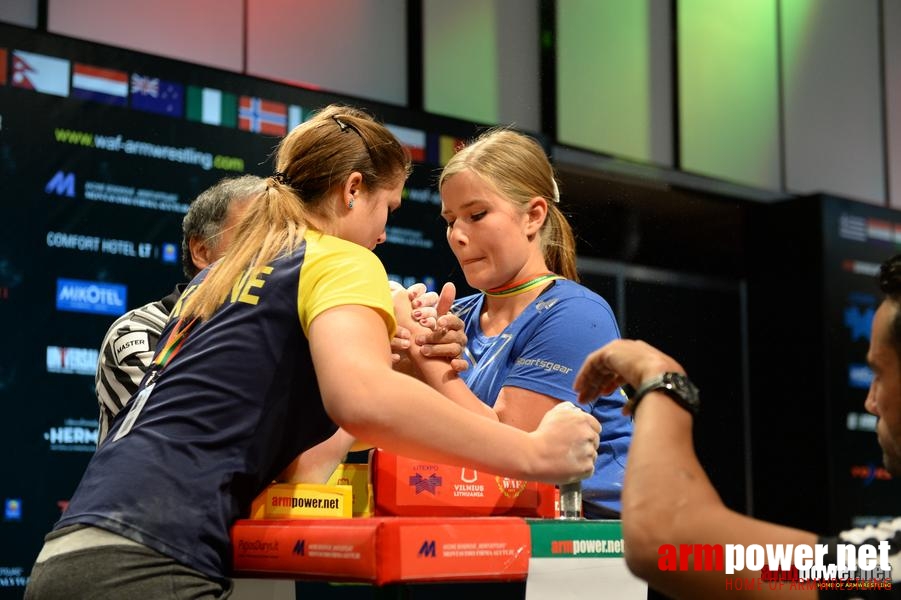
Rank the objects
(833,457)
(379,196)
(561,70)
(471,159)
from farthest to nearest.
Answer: (833,457) < (561,70) < (471,159) < (379,196)

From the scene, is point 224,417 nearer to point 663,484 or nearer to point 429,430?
point 429,430

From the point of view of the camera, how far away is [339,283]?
146 centimetres

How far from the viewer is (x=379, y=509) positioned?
1552 mm

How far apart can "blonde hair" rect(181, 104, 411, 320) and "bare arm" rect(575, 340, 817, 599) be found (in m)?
0.66

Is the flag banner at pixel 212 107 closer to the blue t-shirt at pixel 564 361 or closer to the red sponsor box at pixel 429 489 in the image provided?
the blue t-shirt at pixel 564 361

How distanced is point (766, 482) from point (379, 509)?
530 cm

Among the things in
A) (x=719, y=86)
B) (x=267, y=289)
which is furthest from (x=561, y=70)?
(x=267, y=289)

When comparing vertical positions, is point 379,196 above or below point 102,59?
below

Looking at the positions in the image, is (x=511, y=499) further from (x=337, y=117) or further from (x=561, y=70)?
(x=561, y=70)

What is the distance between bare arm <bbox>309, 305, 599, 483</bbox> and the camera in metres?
1.36

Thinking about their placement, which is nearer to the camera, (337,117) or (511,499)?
(511,499)

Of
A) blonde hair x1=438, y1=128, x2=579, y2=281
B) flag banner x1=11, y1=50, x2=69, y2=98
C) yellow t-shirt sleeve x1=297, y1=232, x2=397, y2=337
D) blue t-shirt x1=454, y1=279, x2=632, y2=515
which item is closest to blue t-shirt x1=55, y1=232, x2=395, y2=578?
yellow t-shirt sleeve x1=297, y1=232, x2=397, y2=337

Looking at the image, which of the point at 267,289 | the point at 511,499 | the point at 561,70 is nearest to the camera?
the point at 267,289

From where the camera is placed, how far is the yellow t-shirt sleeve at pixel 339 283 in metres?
1.44
